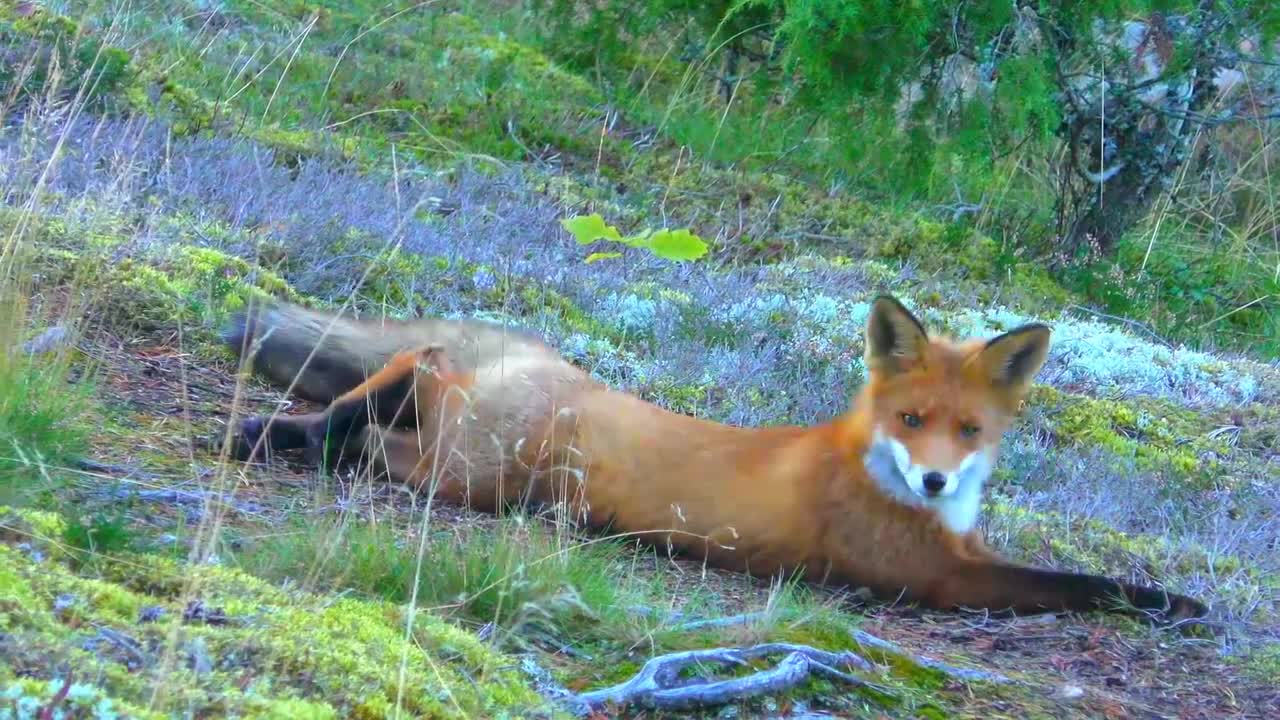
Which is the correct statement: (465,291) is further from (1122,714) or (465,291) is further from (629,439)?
(1122,714)

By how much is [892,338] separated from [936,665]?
1.28m

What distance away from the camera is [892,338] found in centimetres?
451

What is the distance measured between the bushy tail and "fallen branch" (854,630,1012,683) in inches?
91.6

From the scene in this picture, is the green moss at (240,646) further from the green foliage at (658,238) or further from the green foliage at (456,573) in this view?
the green foliage at (658,238)

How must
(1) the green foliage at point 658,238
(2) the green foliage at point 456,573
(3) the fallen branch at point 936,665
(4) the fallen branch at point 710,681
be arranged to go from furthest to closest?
(3) the fallen branch at point 936,665
(2) the green foliage at point 456,573
(4) the fallen branch at point 710,681
(1) the green foliage at point 658,238

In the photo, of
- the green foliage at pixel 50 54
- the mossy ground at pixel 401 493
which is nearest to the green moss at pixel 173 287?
the mossy ground at pixel 401 493

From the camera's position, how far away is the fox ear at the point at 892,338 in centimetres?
443

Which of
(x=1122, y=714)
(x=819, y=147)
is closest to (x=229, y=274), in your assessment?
(x=1122, y=714)

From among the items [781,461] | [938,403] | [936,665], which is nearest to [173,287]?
[781,461]

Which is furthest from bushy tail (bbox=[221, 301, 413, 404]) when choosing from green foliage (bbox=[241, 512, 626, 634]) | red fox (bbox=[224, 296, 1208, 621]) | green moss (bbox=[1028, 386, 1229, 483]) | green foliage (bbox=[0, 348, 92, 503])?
green moss (bbox=[1028, 386, 1229, 483])

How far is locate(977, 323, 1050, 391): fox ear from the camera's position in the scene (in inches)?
172

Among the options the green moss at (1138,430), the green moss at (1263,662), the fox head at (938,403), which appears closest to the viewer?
the green moss at (1263,662)

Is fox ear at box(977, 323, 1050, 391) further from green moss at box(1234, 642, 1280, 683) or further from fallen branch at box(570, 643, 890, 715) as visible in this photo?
fallen branch at box(570, 643, 890, 715)

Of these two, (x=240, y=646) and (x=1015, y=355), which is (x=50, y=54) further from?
(x=240, y=646)
